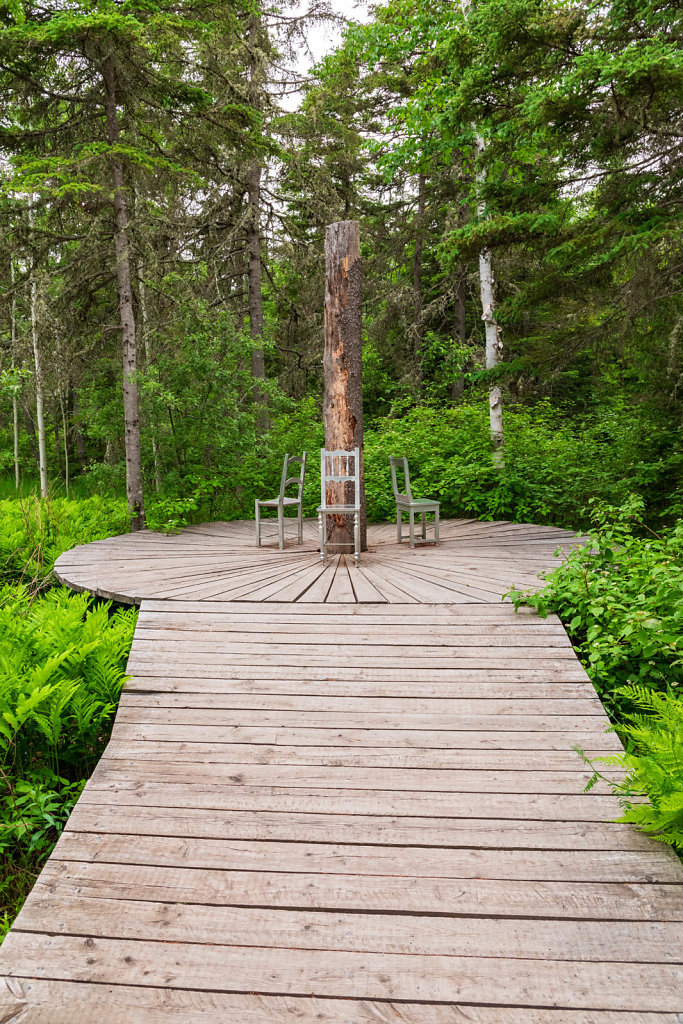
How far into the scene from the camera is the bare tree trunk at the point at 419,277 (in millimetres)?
14992

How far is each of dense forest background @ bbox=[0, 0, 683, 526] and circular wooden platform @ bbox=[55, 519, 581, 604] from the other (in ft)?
4.04

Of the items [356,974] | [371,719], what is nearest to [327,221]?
[371,719]

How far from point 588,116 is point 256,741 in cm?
667

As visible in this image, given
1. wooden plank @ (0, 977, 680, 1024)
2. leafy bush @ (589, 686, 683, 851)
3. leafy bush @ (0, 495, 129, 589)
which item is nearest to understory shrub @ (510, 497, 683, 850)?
leafy bush @ (589, 686, 683, 851)

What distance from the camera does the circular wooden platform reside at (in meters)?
4.77

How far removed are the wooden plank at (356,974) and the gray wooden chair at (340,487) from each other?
3975 millimetres

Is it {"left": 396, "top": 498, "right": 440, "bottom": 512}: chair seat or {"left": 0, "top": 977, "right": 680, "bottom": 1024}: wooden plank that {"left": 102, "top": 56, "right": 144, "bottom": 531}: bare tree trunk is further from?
{"left": 0, "top": 977, "right": 680, "bottom": 1024}: wooden plank

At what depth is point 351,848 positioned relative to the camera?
251 centimetres

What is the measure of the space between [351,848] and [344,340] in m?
5.43

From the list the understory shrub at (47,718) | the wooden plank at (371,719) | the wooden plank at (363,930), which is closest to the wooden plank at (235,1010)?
the wooden plank at (363,930)

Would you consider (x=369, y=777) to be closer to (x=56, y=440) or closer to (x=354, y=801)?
(x=354, y=801)

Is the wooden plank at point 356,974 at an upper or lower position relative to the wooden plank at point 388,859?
lower

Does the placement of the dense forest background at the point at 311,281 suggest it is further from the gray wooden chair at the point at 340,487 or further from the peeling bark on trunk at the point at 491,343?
the gray wooden chair at the point at 340,487

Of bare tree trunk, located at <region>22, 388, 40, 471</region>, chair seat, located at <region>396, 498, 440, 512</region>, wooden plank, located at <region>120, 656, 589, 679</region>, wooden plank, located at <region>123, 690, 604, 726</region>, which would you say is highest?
bare tree trunk, located at <region>22, 388, 40, 471</region>
